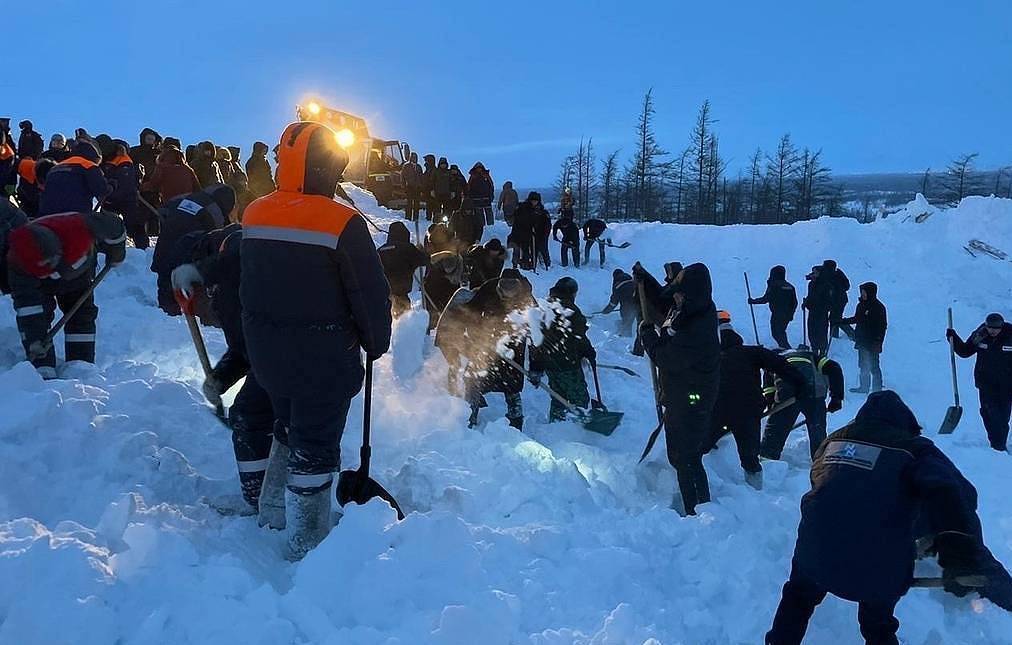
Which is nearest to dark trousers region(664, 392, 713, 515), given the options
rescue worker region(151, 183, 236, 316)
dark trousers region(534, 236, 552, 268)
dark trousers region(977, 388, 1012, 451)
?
rescue worker region(151, 183, 236, 316)

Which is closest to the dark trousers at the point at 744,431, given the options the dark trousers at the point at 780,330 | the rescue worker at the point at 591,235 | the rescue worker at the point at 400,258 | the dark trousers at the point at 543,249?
the rescue worker at the point at 400,258

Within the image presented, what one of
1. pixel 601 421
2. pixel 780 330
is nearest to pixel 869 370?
pixel 780 330

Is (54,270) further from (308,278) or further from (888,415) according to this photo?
(888,415)

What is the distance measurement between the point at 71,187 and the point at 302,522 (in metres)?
5.38

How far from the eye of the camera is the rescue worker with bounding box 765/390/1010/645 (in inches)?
108

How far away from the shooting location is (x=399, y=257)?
827 cm

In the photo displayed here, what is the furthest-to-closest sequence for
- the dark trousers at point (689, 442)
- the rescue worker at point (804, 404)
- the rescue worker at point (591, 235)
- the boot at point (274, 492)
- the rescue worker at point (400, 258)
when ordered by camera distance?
the rescue worker at point (591, 235) → the rescue worker at point (400, 258) → the rescue worker at point (804, 404) → the dark trousers at point (689, 442) → the boot at point (274, 492)

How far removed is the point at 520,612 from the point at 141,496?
192cm

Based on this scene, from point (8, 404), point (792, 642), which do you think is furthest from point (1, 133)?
point (792, 642)

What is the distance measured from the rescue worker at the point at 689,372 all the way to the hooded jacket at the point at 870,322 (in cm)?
805

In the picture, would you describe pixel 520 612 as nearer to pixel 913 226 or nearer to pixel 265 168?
pixel 265 168

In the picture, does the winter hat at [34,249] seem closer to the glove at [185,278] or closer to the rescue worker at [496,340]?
the glove at [185,278]

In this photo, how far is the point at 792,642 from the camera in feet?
10.0

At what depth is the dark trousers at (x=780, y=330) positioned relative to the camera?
13.2 meters
